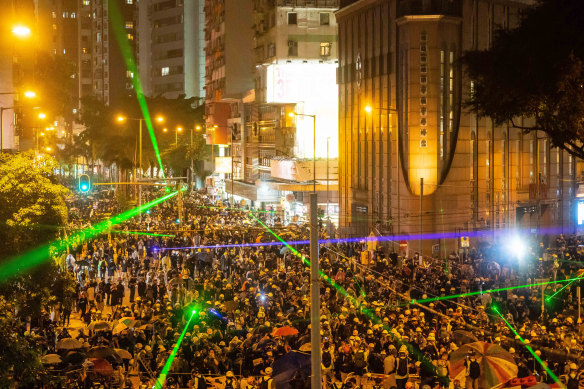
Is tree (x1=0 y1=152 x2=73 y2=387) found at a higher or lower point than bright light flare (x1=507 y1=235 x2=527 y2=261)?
higher

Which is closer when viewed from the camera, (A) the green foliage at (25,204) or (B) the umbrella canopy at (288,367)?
(B) the umbrella canopy at (288,367)

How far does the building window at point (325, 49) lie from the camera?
191 ft

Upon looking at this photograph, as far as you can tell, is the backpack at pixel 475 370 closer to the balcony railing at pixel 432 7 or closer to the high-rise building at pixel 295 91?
the balcony railing at pixel 432 7

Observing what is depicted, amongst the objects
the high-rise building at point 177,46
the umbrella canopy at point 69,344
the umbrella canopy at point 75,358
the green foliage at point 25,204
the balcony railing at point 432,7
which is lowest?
the umbrella canopy at point 75,358

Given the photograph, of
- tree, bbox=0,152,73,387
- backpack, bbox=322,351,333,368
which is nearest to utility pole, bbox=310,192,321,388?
backpack, bbox=322,351,333,368

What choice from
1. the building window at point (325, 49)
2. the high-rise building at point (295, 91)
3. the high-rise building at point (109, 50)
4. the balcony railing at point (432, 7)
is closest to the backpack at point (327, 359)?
the balcony railing at point (432, 7)

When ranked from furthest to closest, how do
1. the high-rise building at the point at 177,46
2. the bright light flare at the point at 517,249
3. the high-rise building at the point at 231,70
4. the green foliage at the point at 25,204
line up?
1. the high-rise building at the point at 177,46
2. the high-rise building at the point at 231,70
3. the bright light flare at the point at 517,249
4. the green foliage at the point at 25,204

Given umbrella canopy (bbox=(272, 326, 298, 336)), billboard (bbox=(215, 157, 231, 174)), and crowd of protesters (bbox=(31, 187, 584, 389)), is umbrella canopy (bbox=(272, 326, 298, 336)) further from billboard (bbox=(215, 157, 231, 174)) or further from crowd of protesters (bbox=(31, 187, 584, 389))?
billboard (bbox=(215, 157, 231, 174))

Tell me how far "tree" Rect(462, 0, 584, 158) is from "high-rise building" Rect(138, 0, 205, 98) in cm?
9552

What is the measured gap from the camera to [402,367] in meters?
15.9

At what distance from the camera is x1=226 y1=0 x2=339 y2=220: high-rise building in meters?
55.5

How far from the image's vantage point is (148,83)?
119 metres

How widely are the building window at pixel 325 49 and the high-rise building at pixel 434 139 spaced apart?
42.9 feet

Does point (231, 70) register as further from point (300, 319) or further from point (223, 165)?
point (300, 319)
